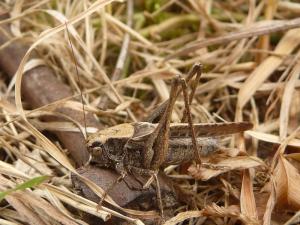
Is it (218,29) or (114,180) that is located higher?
(218,29)

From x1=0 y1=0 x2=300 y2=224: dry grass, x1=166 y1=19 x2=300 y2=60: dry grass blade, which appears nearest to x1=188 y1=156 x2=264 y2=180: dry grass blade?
x1=0 y1=0 x2=300 y2=224: dry grass

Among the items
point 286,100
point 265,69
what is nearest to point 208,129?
point 286,100

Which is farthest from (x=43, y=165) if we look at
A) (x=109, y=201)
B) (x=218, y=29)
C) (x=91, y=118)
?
(x=218, y=29)

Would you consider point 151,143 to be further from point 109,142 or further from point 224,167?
point 224,167

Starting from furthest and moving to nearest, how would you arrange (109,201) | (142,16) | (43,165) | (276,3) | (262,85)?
(142,16) → (276,3) → (262,85) → (43,165) → (109,201)

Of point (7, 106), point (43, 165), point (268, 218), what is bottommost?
point (268, 218)

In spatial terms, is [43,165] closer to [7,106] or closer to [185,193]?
[7,106]

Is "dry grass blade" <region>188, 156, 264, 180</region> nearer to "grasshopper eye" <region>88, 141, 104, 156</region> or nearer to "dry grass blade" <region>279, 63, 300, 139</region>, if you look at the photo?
"dry grass blade" <region>279, 63, 300, 139</region>
